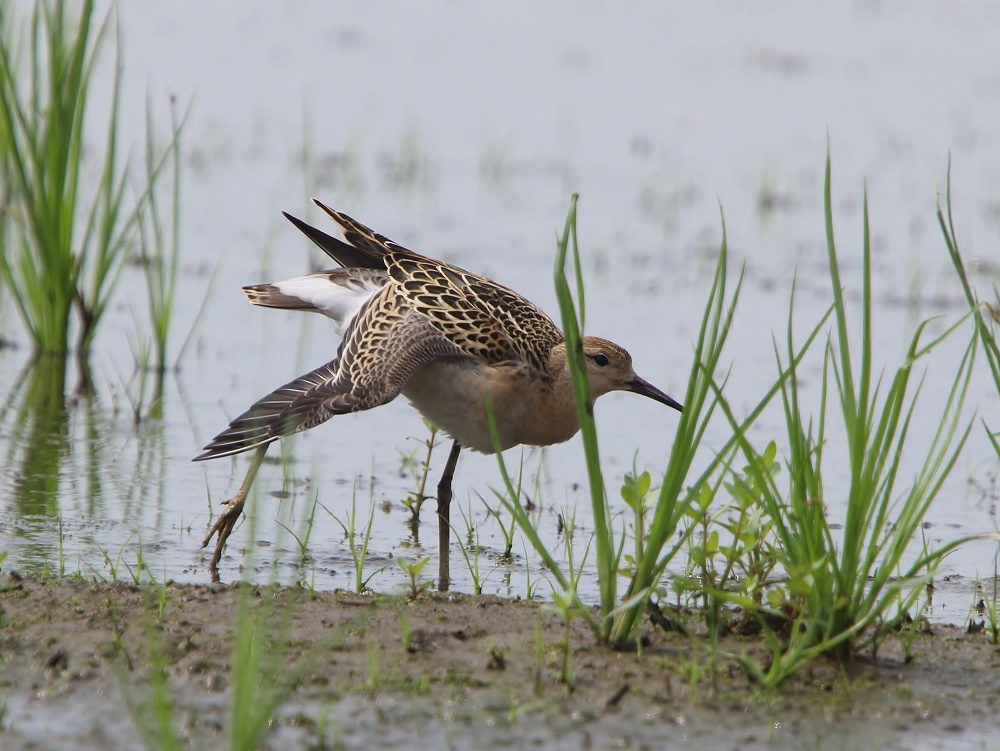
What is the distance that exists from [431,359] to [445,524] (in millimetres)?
683

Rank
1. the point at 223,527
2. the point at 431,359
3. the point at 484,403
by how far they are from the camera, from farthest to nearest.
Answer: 1. the point at 484,403
2. the point at 431,359
3. the point at 223,527

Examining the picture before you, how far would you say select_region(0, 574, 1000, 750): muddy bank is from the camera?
3.85 m

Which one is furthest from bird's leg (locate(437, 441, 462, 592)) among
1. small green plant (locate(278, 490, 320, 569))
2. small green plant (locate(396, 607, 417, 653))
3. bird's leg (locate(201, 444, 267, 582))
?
small green plant (locate(396, 607, 417, 653))

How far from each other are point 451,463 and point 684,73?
36.4 feet

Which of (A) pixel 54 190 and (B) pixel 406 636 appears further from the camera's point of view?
(A) pixel 54 190

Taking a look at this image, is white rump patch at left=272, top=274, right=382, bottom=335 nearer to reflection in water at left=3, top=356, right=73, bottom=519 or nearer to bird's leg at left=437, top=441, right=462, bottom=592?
bird's leg at left=437, top=441, right=462, bottom=592

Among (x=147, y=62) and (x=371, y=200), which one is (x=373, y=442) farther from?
(x=147, y=62)

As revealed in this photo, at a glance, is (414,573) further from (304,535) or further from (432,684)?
(304,535)

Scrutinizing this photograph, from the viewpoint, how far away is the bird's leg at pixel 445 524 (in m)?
5.69

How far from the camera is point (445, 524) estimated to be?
5.96 metres

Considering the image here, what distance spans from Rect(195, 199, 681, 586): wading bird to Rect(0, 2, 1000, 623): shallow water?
1.24 ft

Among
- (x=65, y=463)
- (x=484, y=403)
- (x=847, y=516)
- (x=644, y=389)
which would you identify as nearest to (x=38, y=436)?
(x=65, y=463)

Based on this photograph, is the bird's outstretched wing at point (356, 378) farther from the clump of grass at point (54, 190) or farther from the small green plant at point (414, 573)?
the clump of grass at point (54, 190)

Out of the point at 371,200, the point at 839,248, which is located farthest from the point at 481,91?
the point at 839,248
